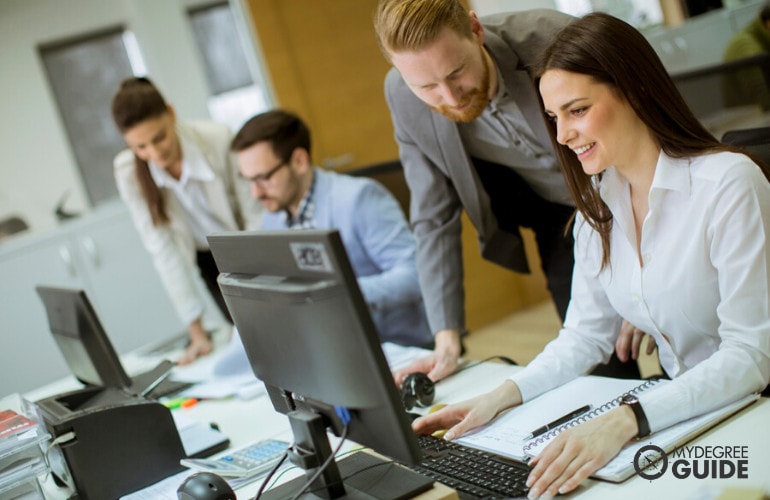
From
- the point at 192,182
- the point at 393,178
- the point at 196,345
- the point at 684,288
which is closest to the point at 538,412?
the point at 684,288

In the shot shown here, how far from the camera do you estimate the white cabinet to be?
14.9 feet

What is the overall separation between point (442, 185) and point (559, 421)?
922 mm

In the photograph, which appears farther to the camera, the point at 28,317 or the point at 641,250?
the point at 28,317

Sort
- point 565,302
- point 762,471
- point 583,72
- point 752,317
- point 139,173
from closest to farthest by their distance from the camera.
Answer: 1. point 762,471
2. point 752,317
3. point 583,72
4. point 565,302
5. point 139,173

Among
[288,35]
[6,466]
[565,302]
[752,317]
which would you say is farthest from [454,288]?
[288,35]

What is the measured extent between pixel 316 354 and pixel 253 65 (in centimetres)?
406

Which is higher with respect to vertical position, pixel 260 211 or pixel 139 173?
pixel 139 173

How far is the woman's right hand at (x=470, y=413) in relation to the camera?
152 centimetres

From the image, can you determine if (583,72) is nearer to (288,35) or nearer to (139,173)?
(139,173)

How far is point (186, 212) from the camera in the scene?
10.8ft

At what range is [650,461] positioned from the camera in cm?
123

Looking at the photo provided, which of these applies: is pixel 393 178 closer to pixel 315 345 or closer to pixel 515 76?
pixel 515 76

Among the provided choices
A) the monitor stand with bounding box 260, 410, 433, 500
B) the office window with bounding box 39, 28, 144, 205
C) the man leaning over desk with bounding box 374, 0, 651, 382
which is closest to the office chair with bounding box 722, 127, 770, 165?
the man leaning over desk with bounding box 374, 0, 651, 382

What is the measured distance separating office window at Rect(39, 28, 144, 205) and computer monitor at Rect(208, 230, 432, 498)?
4.35 meters
